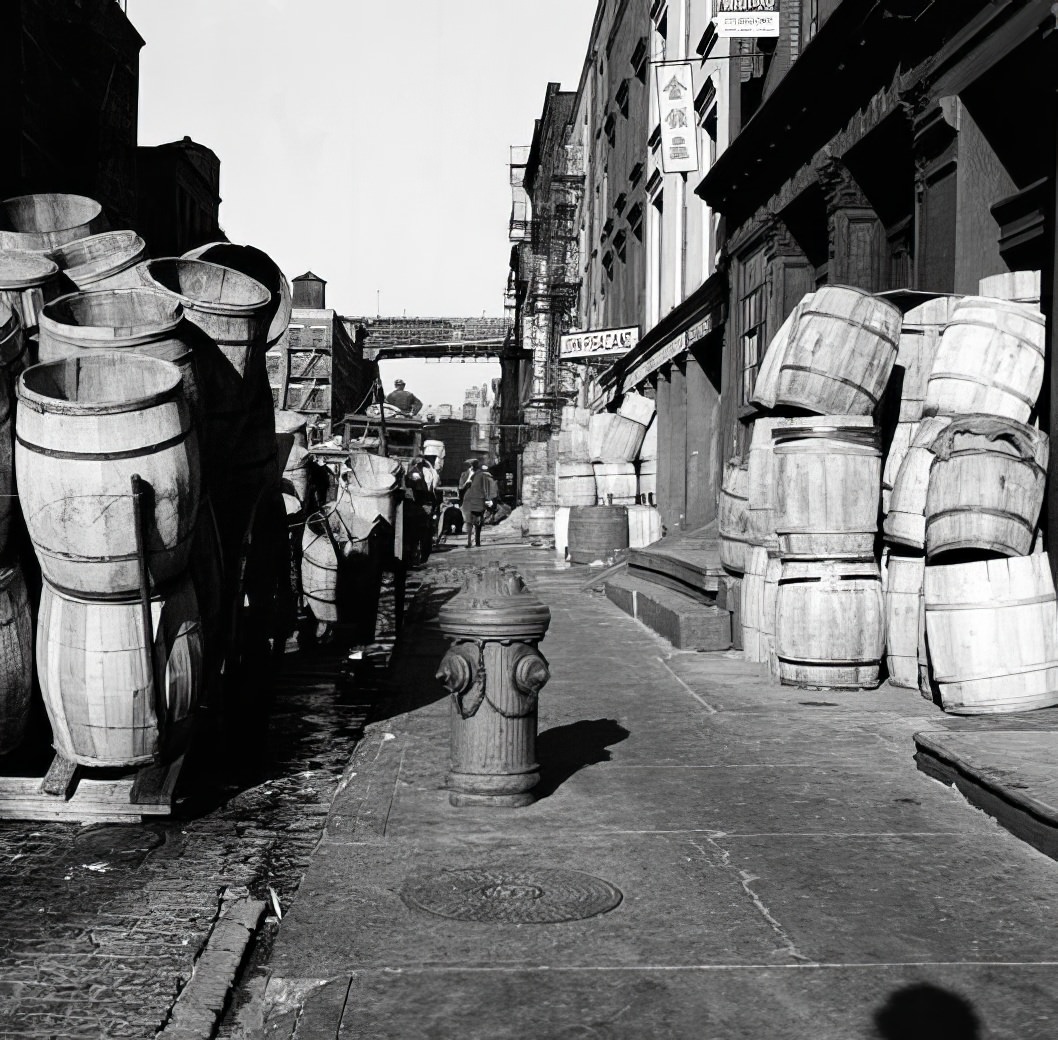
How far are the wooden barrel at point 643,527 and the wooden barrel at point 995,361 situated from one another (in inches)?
525

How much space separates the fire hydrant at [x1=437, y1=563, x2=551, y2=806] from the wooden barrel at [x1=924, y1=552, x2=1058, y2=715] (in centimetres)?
251

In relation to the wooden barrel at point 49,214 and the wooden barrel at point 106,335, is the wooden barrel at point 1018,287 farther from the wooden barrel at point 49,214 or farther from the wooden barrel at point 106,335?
the wooden barrel at point 49,214

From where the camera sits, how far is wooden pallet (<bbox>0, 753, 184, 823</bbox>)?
214 inches

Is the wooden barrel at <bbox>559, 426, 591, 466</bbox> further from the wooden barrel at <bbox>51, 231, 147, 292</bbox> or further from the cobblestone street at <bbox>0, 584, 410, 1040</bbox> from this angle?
the cobblestone street at <bbox>0, 584, 410, 1040</bbox>

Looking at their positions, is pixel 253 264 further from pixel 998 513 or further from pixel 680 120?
pixel 680 120

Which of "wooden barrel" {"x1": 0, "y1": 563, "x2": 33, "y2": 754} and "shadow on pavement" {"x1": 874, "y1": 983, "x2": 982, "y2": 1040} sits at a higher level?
"wooden barrel" {"x1": 0, "y1": 563, "x2": 33, "y2": 754}

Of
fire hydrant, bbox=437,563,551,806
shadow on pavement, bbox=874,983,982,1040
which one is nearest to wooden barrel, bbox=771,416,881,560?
fire hydrant, bbox=437,563,551,806

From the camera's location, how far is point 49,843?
17.0 feet

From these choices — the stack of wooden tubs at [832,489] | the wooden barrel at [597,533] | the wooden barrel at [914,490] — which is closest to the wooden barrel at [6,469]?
the stack of wooden tubs at [832,489]

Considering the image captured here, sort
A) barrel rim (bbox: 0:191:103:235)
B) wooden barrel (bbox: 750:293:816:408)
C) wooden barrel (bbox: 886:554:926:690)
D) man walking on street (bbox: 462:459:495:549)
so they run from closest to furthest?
barrel rim (bbox: 0:191:103:235) < wooden barrel (bbox: 886:554:926:690) < wooden barrel (bbox: 750:293:816:408) < man walking on street (bbox: 462:459:495:549)

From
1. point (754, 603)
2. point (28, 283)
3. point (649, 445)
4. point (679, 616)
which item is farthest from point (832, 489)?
point (649, 445)

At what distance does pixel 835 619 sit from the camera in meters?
8.47

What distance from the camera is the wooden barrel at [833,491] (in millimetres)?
8453

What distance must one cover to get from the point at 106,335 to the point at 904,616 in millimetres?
5231
